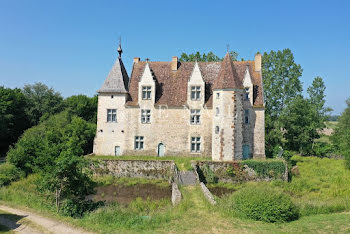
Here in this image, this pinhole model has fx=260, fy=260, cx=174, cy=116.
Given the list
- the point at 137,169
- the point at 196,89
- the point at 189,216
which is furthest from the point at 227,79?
the point at 189,216

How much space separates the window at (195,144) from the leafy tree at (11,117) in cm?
2698

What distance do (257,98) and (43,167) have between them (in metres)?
20.4

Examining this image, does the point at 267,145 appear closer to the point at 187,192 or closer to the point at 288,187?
the point at 288,187

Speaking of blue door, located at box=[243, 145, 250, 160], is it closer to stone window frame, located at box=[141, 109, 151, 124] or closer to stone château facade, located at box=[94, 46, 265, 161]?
stone château facade, located at box=[94, 46, 265, 161]

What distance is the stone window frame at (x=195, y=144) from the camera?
26562 mm

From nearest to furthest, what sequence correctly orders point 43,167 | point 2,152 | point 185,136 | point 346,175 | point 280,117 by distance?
point 43,167 < point 346,175 < point 185,136 < point 280,117 < point 2,152

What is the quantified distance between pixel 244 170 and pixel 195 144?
19.6ft

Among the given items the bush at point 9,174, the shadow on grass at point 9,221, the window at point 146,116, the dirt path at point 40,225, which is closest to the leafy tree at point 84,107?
the window at point 146,116

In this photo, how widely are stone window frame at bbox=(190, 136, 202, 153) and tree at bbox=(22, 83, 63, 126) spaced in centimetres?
2885

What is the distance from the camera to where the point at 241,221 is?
37.9 feet

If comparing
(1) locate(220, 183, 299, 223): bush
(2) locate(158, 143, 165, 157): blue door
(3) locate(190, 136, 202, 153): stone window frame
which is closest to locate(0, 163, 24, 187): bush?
(2) locate(158, 143, 165, 157): blue door

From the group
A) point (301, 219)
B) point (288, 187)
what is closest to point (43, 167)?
point (301, 219)

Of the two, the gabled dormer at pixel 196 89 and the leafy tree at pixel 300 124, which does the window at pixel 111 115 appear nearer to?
the gabled dormer at pixel 196 89

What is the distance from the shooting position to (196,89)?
2664 centimetres
